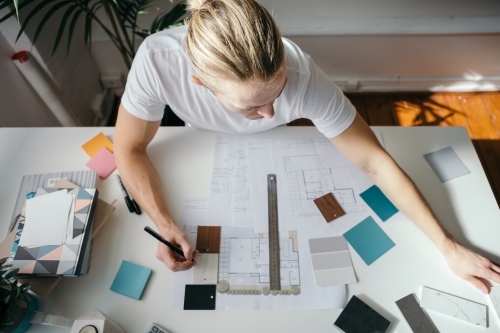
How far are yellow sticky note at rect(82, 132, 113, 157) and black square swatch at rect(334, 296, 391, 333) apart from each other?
32.0 inches

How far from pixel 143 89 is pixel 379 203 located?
2.34ft

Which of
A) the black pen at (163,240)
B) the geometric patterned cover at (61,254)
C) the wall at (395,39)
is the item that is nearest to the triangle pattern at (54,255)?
the geometric patterned cover at (61,254)

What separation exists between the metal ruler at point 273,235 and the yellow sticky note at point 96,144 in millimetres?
509

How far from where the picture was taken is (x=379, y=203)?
1.02 meters

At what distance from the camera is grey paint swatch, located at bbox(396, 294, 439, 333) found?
0.86 meters

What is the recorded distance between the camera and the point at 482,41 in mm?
1774

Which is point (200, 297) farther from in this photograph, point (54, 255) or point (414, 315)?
point (414, 315)

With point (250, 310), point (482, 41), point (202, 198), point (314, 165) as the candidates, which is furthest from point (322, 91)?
point (482, 41)

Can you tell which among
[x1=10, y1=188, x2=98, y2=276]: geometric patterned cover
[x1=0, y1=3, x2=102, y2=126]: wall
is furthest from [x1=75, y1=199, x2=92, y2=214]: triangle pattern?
[x1=0, y1=3, x2=102, y2=126]: wall

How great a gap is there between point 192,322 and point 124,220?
1.12ft

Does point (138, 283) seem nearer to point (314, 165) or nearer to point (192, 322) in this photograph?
point (192, 322)

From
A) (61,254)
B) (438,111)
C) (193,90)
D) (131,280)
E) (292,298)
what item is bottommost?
(438,111)

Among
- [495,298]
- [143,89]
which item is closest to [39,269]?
[143,89]

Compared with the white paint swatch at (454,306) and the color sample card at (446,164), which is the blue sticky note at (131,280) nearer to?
the white paint swatch at (454,306)
